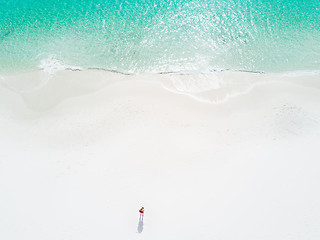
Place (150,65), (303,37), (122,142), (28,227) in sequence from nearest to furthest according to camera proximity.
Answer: (28,227) < (122,142) < (150,65) < (303,37)

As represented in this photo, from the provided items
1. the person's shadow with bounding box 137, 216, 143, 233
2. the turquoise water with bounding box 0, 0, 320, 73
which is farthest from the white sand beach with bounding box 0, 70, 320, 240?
the turquoise water with bounding box 0, 0, 320, 73

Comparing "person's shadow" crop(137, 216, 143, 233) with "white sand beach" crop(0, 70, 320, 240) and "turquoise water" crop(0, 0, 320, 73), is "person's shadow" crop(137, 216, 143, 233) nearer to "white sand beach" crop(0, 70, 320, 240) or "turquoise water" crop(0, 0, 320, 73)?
"white sand beach" crop(0, 70, 320, 240)

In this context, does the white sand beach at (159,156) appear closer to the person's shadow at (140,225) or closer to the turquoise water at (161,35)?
the person's shadow at (140,225)

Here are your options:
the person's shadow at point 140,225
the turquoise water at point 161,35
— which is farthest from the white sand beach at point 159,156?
the turquoise water at point 161,35

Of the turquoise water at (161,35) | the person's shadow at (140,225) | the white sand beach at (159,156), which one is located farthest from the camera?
the turquoise water at (161,35)

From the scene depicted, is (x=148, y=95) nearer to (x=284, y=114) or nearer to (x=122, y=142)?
(x=122, y=142)

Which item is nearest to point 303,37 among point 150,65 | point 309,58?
point 309,58

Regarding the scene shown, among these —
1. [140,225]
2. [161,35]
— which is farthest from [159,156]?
[161,35]
